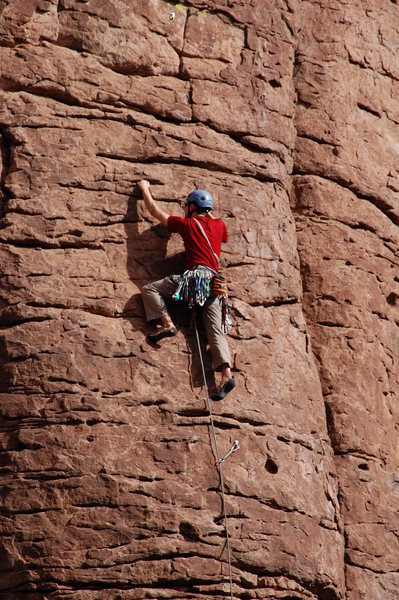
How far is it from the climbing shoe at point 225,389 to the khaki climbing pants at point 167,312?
0.22 m

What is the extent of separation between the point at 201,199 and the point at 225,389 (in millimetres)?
1952

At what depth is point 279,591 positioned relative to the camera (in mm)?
12289

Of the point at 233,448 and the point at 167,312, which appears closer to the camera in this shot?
the point at 233,448

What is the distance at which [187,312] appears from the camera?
514 inches

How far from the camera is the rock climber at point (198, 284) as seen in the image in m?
12.7

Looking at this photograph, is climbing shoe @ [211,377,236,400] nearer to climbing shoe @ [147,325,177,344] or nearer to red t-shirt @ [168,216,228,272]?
climbing shoe @ [147,325,177,344]

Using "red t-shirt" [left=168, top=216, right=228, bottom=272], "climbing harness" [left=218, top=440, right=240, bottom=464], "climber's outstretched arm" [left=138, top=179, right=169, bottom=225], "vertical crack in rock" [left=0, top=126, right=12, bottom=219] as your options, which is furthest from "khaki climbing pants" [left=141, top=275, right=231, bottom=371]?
"vertical crack in rock" [left=0, top=126, right=12, bottom=219]

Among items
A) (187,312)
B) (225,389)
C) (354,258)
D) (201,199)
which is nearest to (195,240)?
(201,199)

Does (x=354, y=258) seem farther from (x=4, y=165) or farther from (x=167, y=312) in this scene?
(x=4, y=165)

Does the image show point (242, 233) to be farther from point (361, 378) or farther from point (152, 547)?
point (152, 547)

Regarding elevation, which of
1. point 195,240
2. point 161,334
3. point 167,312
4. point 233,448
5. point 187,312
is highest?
point 195,240

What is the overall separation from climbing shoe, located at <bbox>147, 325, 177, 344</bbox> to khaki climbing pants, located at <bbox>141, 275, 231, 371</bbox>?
14 cm

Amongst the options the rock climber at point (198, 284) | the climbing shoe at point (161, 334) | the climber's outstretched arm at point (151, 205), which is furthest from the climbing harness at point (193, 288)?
the climber's outstretched arm at point (151, 205)

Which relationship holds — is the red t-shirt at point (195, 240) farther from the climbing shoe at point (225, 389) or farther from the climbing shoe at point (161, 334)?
the climbing shoe at point (225, 389)
